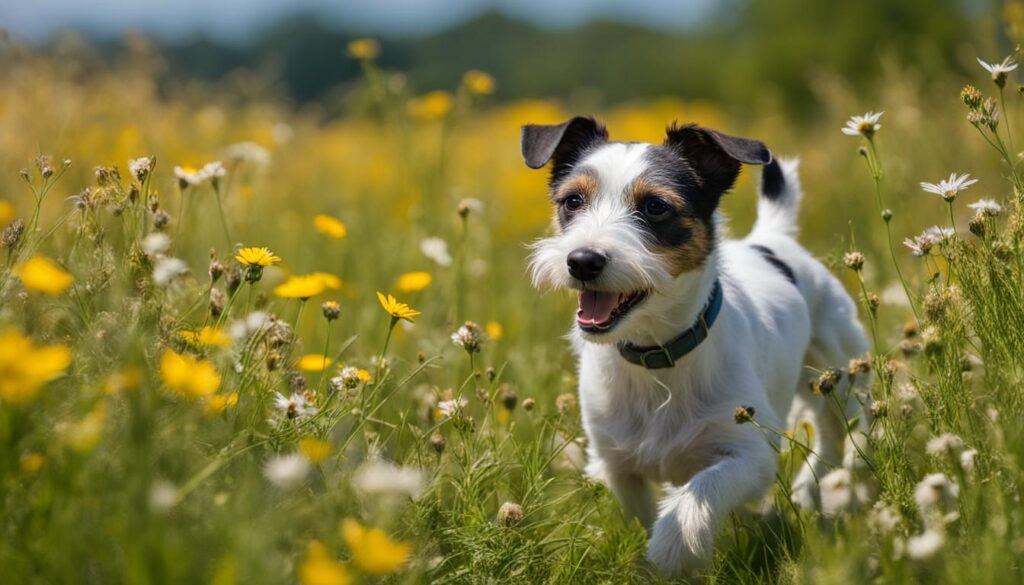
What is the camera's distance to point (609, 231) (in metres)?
2.91

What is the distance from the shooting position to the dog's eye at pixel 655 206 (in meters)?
3.11

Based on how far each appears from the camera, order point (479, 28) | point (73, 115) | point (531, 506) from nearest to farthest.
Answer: point (531, 506), point (73, 115), point (479, 28)

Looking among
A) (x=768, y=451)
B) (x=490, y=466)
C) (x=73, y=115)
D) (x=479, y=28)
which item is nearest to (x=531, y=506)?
(x=490, y=466)

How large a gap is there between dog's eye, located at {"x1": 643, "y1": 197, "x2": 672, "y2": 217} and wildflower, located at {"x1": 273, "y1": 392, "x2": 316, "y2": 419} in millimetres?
1246

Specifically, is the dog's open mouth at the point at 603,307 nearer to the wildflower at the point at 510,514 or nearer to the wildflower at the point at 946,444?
the wildflower at the point at 510,514

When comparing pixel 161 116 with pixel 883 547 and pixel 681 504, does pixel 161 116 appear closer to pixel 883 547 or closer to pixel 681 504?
pixel 681 504

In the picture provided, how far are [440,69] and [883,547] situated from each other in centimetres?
2173

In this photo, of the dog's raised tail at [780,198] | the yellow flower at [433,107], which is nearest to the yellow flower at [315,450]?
the dog's raised tail at [780,198]

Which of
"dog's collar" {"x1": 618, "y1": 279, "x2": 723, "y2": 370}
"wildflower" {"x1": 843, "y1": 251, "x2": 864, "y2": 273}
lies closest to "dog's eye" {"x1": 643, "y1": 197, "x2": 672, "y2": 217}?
"dog's collar" {"x1": 618, "y1": 279, "x2": 723, "y2": 370}

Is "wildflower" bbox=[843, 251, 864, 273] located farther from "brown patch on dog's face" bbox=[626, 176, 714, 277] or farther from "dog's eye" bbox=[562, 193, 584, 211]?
"dog's eye" bbox=[562, 193, 584, 211]

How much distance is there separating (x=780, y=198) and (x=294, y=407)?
2731 mm

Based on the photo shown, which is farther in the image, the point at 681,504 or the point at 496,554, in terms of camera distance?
the point at 681,504

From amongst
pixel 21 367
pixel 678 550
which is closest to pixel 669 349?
pixel 678 550

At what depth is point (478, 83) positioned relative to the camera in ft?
16.2
